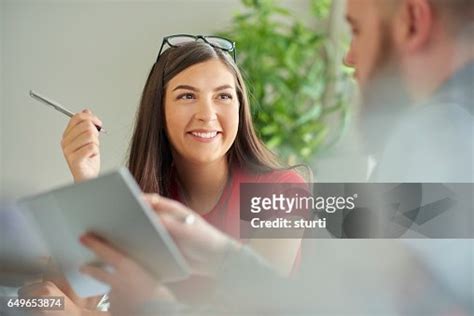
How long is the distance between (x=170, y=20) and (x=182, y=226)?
0.31m

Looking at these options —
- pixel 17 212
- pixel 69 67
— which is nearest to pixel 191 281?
pixel 17 212

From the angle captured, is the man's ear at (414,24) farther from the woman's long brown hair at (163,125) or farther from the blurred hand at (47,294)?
the blurred hand at (47,294)

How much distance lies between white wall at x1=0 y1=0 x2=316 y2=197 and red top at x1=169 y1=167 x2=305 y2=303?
15 centimetres

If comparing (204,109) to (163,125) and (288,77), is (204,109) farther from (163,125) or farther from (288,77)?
(288,77)

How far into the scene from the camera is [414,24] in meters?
1.28

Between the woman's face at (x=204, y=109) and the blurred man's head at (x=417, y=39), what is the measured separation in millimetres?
203

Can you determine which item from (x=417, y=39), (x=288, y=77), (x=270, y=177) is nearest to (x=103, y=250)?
(x=270, y=177)

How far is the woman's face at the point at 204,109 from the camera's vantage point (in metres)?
1.31

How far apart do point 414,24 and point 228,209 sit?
14.6 inches

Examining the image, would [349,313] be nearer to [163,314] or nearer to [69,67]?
[163,314]

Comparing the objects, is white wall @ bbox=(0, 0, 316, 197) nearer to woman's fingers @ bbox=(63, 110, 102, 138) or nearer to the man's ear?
woman's fingers @ bbox=(63, 110, 102, 138)

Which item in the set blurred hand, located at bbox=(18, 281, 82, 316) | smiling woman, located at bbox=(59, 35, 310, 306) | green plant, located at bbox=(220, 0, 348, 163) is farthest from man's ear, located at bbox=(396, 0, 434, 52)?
blurred hand, located at bbox=(18, 281, 82, 316)

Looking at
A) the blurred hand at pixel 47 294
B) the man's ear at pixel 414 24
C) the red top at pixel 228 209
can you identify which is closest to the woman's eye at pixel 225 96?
the red top at pixel 228 209

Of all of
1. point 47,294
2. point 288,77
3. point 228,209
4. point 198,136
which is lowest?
point 47,294
